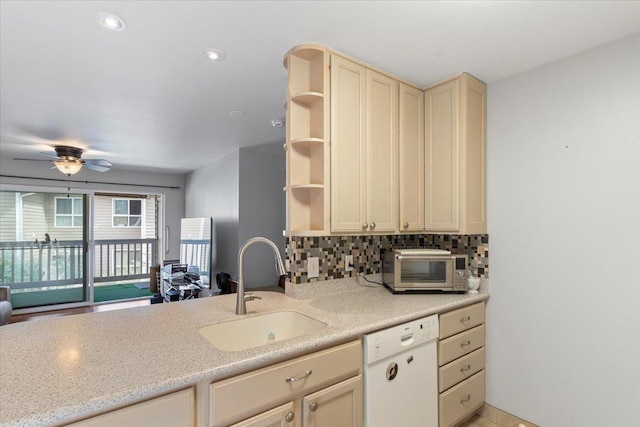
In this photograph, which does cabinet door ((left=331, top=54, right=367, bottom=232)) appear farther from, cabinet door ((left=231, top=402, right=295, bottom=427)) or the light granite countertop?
cabinet door ((left=231, top=402, right=295, bottom=427))

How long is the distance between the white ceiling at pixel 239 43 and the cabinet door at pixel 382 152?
14cm

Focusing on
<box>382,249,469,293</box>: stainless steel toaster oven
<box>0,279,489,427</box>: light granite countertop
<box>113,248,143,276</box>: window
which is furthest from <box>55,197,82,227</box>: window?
<box>382,249,469,293</box>: stainless steel toaster oven

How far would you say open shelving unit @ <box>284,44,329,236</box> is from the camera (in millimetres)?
1840

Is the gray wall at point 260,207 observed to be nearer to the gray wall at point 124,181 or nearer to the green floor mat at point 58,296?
the gray wall at point 124,181

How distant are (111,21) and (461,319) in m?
2.54

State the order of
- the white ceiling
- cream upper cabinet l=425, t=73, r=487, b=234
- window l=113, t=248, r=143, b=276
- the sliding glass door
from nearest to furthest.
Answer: the white ceiling < cream upper cabinet l=425, t=73, r=487, b=234 < the sliding glass door < window l=113, t=248, r=143, b=276

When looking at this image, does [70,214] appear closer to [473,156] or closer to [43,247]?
[43,247]

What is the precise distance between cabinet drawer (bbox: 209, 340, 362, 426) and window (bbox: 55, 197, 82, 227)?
6.03m

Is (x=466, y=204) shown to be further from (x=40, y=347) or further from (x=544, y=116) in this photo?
(x=40, y=347)

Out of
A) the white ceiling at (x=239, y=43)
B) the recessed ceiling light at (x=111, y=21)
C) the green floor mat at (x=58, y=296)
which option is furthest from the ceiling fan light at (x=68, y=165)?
the recessed ceiling light at (x=111, y=21)

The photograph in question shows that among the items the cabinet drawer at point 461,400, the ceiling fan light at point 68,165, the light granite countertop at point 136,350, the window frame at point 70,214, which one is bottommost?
the cabinet drawer at point 461,400

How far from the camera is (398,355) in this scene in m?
1.66

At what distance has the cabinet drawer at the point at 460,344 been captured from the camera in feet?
6.20

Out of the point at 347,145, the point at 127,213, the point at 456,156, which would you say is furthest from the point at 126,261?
the point at 456,156
